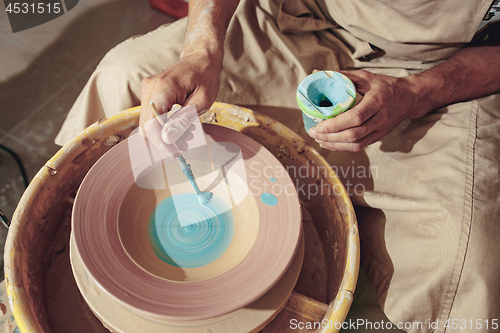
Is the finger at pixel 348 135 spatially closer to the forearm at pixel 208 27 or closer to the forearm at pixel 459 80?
the forearm at pixel 459 80

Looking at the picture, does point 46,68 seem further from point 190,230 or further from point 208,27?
point 190,230

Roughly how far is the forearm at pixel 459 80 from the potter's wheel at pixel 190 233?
746 mm

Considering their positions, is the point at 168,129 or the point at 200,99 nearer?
the point at 168,129

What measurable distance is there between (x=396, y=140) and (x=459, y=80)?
37 centimetres

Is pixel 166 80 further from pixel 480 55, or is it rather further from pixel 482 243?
pixel 480 55

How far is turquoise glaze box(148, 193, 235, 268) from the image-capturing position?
1.26 m

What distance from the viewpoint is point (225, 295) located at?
1.08 metres

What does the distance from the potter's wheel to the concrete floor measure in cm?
122

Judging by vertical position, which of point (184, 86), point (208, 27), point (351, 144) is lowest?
point (351, 144)

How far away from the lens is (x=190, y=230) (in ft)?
4.35

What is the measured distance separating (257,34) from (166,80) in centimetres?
68

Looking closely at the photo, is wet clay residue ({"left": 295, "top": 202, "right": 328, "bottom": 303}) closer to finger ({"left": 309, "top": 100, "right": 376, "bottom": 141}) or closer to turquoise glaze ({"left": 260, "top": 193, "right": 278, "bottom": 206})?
turquoise glaze ({"left": 260, "top": 193, "right": 278, "bottom": 206})

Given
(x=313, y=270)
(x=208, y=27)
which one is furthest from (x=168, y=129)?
(x=313, y=270)

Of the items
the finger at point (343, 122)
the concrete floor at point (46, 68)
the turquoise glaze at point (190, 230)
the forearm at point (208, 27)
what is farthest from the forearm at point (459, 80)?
the concrete floor at point (46, 68)
